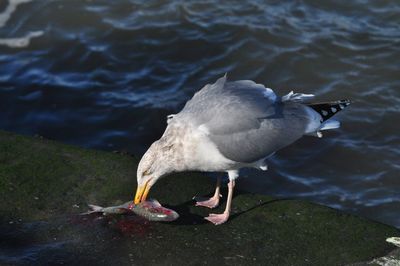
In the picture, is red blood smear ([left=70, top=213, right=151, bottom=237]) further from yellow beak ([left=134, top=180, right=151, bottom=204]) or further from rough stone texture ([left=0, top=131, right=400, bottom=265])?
yellow beak ([left=134, top=180, right=151, bottom=204])

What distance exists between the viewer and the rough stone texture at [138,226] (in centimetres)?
484

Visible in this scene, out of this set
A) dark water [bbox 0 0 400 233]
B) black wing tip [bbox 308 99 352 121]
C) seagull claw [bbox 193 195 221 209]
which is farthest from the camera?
dark water [bbox 0 0 400 233]

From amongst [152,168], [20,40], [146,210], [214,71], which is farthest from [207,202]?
[20,40]

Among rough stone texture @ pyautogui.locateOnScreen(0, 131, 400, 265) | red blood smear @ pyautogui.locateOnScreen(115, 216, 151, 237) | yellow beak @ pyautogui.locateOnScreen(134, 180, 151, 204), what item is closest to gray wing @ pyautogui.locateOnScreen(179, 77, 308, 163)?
rough stone texture @ pyautogui.locateOnScreen(0, 131, 400, 265)

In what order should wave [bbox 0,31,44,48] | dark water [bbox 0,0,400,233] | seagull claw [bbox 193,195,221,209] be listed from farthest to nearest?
wave [bbox 0,31,44,48], dark water [bbox 0,0,400,233], seagull claw [bbox 193,195,221,209]

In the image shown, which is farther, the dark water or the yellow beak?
the dark water

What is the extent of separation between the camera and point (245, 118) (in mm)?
5617

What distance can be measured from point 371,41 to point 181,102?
283 centimetres

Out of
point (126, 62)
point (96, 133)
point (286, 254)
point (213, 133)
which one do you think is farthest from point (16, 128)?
point (286, 254)

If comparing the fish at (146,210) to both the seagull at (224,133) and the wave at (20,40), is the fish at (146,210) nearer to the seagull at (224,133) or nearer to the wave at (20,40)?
the seagull at (224,133)

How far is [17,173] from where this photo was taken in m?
5.76

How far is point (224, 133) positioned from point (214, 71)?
145 inches

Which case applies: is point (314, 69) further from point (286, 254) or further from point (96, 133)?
point (286, 254)

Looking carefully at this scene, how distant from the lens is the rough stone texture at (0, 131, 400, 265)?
484 centimetres
